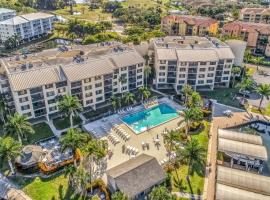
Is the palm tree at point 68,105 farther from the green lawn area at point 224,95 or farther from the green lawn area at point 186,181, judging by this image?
the green lawn area at point 224,95

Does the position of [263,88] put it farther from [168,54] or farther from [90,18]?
[90,18]

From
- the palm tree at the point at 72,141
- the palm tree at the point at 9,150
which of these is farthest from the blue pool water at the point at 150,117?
the palm tree at the point at 9,150

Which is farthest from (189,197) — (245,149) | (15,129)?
(15,129)

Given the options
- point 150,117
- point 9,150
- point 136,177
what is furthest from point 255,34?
point 9,150

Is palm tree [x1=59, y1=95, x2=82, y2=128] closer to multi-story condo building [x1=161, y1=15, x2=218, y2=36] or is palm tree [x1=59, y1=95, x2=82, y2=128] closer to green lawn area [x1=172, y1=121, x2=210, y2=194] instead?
green lawn area [x1=172, y1=121, x2=210, y2=194]

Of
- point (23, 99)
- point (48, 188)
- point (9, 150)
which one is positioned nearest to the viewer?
point (9, 150)

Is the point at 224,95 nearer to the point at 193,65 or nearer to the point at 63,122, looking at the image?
the point at 193,65
